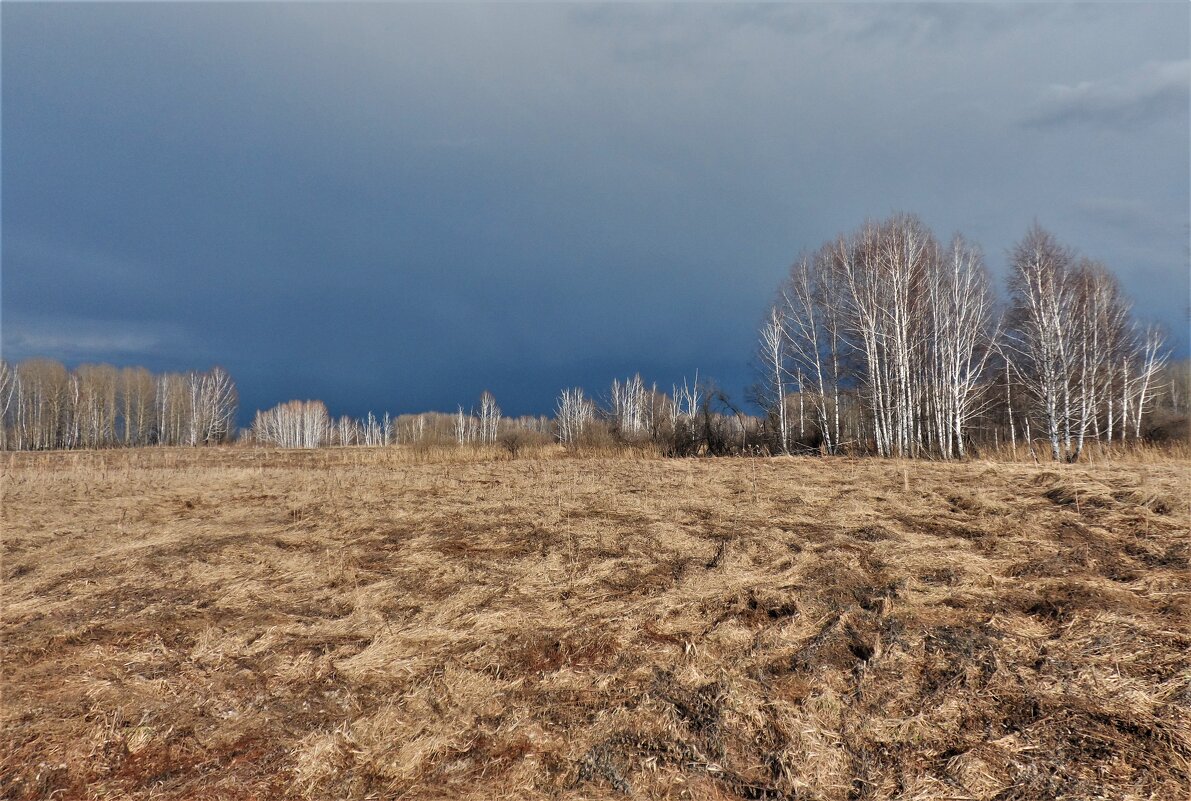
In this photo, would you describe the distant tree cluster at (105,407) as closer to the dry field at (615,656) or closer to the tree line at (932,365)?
the tree line at (932,365)

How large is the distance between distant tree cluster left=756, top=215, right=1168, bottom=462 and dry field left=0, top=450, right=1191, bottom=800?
1462 centimetres

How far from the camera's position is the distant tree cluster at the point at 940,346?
21.6 meters

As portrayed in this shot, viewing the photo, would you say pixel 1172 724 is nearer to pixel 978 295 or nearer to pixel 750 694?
pixel 750 694

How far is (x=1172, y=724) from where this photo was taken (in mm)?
3266

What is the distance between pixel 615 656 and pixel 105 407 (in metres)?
74.0

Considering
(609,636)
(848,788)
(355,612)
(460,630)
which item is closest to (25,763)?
(355,612)

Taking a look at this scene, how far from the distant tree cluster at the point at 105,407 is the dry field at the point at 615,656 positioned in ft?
207

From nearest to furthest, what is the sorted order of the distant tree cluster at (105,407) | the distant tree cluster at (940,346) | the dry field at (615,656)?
the dry field at (615,656) < the distant tree cluster at (940,346) < the distant tree cluster at (105,407)

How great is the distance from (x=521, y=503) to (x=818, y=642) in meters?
6.47

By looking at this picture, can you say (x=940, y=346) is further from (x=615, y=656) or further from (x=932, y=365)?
(x=615, y=656)

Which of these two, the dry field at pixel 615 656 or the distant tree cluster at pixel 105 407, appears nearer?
the dry field at pixel 615 656

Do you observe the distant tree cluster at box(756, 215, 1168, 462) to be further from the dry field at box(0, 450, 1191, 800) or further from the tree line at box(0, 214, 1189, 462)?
the dry field at box(0, 450, 1191, 800)

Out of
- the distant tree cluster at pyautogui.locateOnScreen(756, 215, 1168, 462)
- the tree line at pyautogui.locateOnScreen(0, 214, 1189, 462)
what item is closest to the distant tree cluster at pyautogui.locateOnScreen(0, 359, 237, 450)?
the tree line at pyautogui.locateOnScreen(0, 214, 1189, 462)

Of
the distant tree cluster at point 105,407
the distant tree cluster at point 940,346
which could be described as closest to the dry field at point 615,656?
the distant tree cluster at point 940,346
